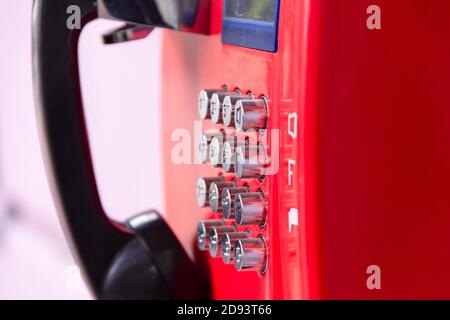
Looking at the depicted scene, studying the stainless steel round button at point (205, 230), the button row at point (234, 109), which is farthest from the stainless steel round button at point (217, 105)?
the stainless steel round button at point (205, 230)

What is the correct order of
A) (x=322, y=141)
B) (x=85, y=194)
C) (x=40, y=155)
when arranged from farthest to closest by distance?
(x=40, y=155) → (x=85, y=194) → (x=322, y=141)

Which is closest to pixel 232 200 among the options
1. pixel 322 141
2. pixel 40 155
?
pixel 322 141

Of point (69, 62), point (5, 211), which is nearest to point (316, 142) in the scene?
point (69, 62)

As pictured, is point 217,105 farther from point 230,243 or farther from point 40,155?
point 40,155

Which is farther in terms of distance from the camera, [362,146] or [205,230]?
[205,230]

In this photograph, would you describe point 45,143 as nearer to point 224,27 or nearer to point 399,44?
point 224,27

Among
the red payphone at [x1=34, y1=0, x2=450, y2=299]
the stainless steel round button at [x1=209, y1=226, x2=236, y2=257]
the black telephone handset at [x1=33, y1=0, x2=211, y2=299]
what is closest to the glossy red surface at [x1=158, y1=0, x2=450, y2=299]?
the red payphone at [x1=34, y1=0, x2=450, y2=299]

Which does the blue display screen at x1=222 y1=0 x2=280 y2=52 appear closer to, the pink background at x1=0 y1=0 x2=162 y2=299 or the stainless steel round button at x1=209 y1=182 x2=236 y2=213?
the stainless steel round button at x1=209 y1=182 x2=236 y2=213

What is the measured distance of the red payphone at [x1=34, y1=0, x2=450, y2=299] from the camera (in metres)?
0.54

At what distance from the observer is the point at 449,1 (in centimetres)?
56

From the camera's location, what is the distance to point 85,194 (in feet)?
2.55

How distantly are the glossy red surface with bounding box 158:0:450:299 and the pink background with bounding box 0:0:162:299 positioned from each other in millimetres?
521

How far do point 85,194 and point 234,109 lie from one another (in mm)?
218
